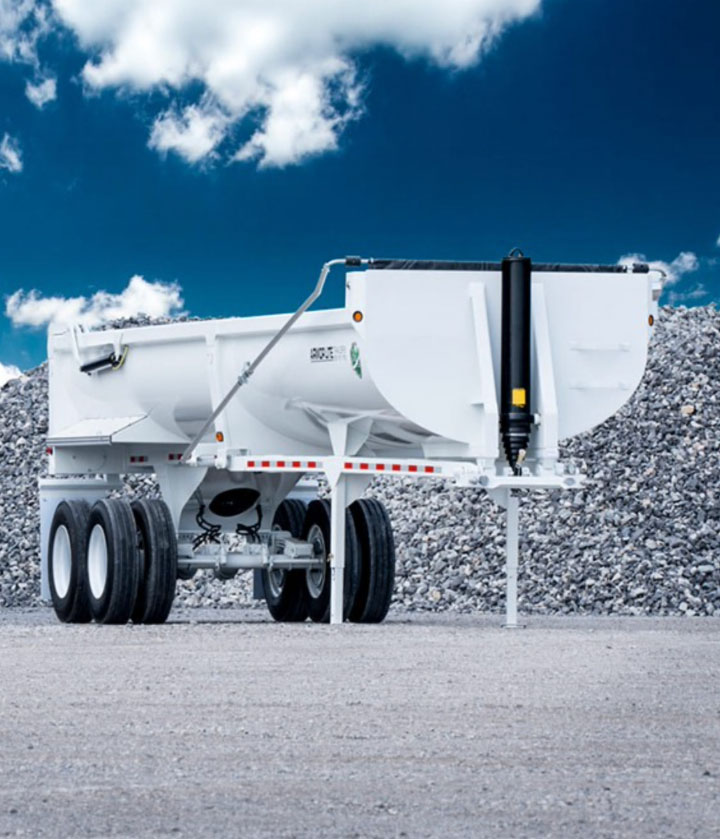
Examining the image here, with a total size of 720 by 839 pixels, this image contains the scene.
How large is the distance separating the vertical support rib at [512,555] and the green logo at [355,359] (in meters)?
1.61

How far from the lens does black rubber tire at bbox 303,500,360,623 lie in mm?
13742

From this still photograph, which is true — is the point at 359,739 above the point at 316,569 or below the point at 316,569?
below

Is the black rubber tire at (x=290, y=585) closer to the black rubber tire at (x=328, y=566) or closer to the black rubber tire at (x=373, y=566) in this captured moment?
the black rubber tire at (x=328, y=566)

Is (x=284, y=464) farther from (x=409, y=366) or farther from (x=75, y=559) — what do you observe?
(x=75, y=559)

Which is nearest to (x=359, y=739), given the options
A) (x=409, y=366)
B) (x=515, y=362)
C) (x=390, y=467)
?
(x=409, y=366)

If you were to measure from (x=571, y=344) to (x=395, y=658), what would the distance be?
3806 mm

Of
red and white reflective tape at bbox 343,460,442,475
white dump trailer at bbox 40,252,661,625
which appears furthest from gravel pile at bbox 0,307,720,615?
red and white reflective tape at bbox 343,460,442,475

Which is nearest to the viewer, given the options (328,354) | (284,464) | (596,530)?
(328,354)

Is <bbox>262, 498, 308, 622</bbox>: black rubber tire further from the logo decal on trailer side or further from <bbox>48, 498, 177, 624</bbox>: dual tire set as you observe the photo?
the logo decal on trailer side

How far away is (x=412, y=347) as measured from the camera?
12.4 meters

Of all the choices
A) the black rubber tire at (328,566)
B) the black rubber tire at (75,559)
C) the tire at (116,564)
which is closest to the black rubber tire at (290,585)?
the black rubber tire at (328,566)

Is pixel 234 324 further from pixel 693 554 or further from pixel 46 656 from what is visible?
pixel 693 554

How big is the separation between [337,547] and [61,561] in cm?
309

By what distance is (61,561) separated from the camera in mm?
14859
